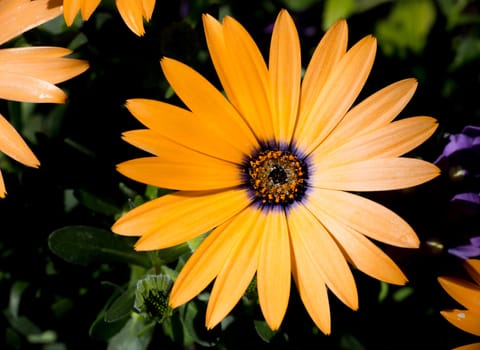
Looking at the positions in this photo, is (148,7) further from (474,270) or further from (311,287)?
(474,270)

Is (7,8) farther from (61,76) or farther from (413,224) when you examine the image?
(413,224)

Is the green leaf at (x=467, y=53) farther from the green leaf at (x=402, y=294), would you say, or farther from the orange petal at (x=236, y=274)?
the orange petal at (x=236, y=274)

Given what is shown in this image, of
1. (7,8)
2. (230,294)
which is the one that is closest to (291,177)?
(230,294)

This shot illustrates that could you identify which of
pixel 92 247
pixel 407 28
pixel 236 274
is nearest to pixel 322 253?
pixel 236 274

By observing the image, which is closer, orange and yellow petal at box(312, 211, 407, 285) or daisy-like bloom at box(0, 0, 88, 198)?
orange and yellow petal at box(312, 211, 407, 285)

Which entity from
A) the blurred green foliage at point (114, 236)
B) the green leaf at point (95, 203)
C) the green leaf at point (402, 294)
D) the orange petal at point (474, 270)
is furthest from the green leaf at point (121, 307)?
the green leaf at point (402, 294)

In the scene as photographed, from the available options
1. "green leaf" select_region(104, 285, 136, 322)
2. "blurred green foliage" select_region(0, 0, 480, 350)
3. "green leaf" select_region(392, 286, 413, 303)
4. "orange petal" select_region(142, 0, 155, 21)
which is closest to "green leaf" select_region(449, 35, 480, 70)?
"blurred green foliage" select_region(0, 0, 480, 350)

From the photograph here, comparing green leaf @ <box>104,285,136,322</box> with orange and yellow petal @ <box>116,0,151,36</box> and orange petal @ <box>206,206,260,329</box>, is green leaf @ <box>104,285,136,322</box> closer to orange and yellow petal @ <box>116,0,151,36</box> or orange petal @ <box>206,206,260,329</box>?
orange petal @ <box>206,206,260,329</box>
